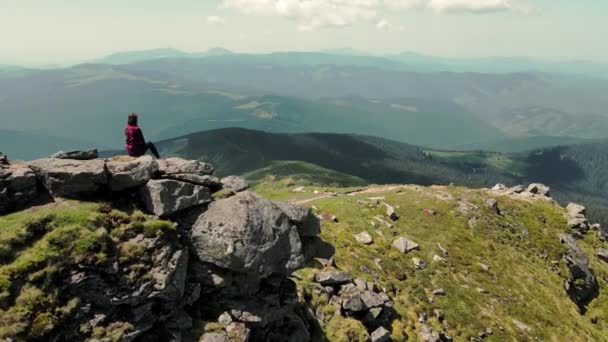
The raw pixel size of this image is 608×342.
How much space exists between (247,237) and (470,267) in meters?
34.8

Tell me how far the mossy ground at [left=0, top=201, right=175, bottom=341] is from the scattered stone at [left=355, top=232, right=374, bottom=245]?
97.9ft

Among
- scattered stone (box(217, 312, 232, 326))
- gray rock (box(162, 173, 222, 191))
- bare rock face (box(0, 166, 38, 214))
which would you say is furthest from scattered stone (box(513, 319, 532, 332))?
bare rock face (box(0, 166, 38, 214))

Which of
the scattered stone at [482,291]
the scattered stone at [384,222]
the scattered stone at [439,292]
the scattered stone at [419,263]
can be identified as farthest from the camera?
the scattered stone at [384,222]

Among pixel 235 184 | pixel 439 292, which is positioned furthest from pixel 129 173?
pixel 439 292

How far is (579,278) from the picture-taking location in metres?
54.8

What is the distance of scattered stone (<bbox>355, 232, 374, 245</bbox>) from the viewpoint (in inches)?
1804

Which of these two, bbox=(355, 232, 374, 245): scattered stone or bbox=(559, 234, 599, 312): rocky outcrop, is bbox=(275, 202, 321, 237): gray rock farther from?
bbox=(559, 234, 599, 312): rocky outcrop

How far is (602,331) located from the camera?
47.4 metres

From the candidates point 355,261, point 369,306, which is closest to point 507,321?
point 355,261

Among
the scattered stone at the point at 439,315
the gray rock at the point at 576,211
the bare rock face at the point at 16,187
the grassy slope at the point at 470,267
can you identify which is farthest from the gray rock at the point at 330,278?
the gray rock at the point at 576,211

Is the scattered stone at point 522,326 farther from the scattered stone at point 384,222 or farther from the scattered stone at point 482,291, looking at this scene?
the scattered stone at point 384,222

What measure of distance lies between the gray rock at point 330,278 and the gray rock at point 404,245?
710 inches

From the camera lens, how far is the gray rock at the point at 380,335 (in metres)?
27.7

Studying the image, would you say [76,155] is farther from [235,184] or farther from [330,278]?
[330,278]
